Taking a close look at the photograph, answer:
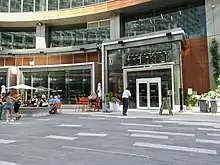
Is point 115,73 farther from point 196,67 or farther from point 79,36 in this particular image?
point 79,36

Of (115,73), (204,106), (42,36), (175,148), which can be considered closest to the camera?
(175,148)

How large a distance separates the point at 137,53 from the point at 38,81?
11536 millimetres

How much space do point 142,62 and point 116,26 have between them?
22.5ft

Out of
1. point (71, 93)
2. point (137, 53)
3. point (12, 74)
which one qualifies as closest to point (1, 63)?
point (12, 74)

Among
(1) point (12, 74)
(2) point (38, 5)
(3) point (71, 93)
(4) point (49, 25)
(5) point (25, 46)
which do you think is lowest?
(3) point (71, 93)

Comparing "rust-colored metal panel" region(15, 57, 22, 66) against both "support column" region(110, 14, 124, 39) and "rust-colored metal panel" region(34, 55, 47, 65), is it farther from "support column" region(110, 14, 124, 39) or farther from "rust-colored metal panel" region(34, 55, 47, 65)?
"support column" region(110, 14, 124, 39)

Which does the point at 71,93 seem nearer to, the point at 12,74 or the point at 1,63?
the point at 12,74

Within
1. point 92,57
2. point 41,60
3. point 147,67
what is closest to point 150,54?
point 147,67

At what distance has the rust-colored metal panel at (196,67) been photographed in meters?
19.5

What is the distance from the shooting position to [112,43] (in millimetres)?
21359

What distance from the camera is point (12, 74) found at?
25.8 m

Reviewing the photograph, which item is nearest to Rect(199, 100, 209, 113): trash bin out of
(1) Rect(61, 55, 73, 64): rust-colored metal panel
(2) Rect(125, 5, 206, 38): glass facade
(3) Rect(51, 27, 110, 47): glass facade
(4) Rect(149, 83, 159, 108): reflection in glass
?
(4) Rect(149, 83, 159, 108): reflection in glass

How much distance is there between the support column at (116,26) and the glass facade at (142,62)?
3.68 m

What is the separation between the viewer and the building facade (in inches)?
748
